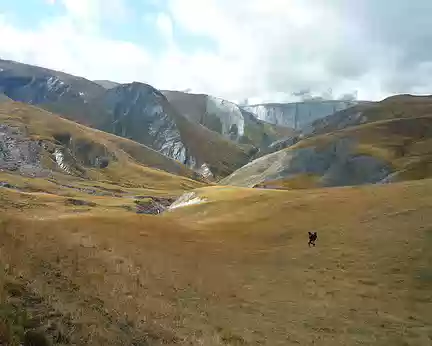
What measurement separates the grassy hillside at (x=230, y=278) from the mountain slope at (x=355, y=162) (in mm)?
111734

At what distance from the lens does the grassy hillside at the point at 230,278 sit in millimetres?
15445

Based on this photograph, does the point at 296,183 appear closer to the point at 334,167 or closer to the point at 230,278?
the point at 334,167

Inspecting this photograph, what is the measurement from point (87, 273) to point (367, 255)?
24.5 m

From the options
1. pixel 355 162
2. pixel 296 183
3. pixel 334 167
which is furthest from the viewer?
pixel 334 167

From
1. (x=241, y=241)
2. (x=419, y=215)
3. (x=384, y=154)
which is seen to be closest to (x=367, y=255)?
(x=419, y=215)

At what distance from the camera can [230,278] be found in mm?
30266

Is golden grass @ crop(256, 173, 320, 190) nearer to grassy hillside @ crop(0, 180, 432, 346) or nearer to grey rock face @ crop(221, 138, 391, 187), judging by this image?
grey rock face @ crop(221, 138, 391, 187)

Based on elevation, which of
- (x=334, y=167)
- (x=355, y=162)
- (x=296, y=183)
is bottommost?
(x=296, y=183)

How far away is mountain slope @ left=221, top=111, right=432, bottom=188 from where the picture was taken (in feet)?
519

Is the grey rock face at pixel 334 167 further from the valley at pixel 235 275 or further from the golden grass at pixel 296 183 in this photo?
the valley at pixel 235 275

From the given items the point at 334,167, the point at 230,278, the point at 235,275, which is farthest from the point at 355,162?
the point at 230,278

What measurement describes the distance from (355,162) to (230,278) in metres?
154

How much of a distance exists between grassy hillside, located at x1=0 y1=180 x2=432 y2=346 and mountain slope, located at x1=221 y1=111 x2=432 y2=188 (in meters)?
112

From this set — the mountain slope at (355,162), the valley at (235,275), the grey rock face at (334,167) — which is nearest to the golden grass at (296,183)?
the mountain slope at (355,162)
